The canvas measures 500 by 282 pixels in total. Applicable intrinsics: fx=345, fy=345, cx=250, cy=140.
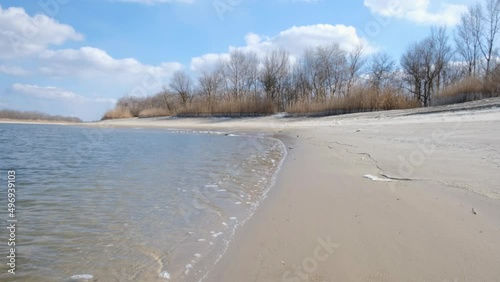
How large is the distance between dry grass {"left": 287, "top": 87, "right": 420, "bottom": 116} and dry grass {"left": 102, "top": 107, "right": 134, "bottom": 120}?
4206cm

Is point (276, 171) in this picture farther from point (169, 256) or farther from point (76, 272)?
point (76, 272)

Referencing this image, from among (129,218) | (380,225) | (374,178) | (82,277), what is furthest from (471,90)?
(82,277)

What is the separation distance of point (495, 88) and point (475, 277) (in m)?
22.6

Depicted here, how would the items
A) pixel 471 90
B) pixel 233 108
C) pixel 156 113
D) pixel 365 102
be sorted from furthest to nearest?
1. pixel 156 113
2. pixel 233 108
3. pixel 365 102
4. pixel 471 90

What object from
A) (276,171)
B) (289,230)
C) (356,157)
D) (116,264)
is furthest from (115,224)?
(356,157)

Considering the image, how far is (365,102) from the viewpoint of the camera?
27031mm

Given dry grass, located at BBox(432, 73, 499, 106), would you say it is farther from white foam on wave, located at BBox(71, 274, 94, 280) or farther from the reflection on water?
white foam on wave, located at BBox(71, 274, 94, 280)

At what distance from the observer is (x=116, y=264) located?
117 inches

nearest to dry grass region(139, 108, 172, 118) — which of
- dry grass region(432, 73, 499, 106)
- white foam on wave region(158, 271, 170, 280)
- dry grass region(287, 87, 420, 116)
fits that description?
dry grass region(287, 87, 420, 116)

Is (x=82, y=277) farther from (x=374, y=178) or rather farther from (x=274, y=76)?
(x=274, y=76)

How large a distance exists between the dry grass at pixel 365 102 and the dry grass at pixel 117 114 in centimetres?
4206

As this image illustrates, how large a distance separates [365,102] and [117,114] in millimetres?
48395

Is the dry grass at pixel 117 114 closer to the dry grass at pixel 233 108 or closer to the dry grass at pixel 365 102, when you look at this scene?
the dry grass at pixel 233 108

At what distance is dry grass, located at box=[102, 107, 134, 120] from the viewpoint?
6178 cm
